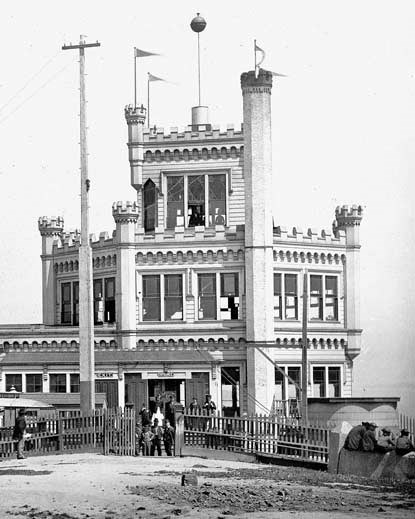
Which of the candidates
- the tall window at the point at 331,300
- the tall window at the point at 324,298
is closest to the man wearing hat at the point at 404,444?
the tall window at the point at 324,298

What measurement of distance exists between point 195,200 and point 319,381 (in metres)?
10.1

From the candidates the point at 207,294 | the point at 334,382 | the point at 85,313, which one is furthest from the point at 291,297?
the point at 85,313

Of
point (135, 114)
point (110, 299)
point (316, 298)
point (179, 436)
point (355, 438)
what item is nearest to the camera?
point (355, 438)

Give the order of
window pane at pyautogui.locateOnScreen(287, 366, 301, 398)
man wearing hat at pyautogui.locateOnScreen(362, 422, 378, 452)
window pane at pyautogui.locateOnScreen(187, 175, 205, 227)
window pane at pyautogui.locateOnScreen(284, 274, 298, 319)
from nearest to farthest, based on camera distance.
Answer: man wearing hat at pyautogui.locateOnScreen(362, 422, 378, 452) → window pane at pyautogui.locateOnScreen(287, 366, 301, 398) → window pane at pyautogui.locateOnScreen(284, 274, 298, 319) → window pane at pyautogui.locateOnScreen(187, 175, 205, 227)

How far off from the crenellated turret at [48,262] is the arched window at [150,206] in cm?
484

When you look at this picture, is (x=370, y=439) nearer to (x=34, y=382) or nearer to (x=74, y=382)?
(x=74, y=382)

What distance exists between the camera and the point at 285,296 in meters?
57.2

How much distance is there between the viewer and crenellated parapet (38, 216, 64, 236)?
62500 millimetres

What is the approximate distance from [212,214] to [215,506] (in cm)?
3613

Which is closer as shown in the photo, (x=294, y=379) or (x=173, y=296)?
(x=173, y=296)

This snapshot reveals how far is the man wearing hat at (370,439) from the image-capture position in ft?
99.1

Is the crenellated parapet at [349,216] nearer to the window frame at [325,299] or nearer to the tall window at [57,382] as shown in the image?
the window frame at [325,299]

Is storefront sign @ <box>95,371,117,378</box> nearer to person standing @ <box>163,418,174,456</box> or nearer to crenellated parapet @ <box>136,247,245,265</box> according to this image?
crenellated parapet @ <box>136,247,245,265</box>

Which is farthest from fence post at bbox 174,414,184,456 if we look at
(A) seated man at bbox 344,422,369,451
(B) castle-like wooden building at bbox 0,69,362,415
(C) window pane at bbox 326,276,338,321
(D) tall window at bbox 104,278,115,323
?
(C) window pane at bbox 326,276,338,321
